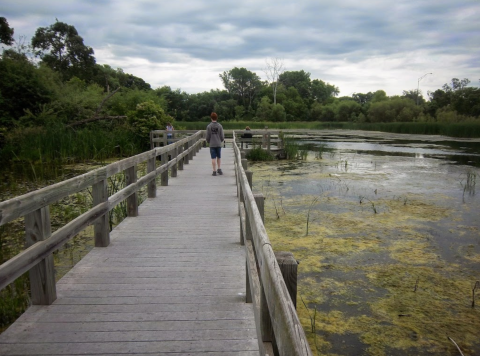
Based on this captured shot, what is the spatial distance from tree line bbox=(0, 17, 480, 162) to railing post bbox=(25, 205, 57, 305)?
14726 millimetres

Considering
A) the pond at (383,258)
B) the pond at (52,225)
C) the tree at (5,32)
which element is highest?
the tree at (5,32)

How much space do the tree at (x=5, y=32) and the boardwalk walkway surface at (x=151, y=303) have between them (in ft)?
93.2

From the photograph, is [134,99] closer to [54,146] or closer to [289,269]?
[54,146]

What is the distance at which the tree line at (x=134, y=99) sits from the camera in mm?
19406

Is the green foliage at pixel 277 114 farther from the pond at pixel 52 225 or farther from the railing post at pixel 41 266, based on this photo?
the railing post at pixel 41 266

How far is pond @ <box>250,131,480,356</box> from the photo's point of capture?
13.7 ft

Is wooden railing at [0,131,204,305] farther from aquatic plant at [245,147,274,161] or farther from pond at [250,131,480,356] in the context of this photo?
aquatic plant at [245,147,274,161]

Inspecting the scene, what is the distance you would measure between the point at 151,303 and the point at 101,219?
5.73 ft

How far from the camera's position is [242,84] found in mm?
101250

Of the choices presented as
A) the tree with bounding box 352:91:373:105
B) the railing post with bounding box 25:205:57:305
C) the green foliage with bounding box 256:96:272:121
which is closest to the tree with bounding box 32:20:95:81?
the green foliage with bounding box 256:96:272:121

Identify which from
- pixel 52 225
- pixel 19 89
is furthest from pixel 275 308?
pixel 19 89

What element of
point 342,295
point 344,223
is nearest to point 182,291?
point 342,295

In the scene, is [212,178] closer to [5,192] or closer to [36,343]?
[5,192]

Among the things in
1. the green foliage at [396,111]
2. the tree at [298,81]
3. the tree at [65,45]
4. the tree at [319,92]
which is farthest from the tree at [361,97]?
the tree at [65,45]
